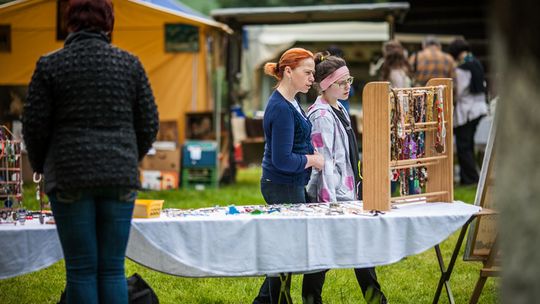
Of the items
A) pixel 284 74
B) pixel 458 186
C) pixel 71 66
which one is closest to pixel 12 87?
pixel 458 186

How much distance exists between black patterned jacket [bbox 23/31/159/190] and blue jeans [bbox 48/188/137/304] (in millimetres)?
75

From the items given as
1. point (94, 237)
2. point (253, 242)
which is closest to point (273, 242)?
point (253, 242)

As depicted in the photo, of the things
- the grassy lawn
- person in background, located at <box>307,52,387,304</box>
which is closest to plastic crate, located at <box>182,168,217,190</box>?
the grassy lawn

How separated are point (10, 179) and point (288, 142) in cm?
143

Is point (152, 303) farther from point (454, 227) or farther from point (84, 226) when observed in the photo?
point (454, 227)

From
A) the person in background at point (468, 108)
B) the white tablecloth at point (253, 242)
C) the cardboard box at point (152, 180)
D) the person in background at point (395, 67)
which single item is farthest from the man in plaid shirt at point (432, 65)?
the white tablecloth at point (253, 242)

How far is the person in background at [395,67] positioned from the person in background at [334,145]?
4526 millimetres

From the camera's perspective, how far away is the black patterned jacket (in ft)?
10.8

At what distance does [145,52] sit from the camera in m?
11.1

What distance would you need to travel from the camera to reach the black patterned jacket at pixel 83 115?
3283mm

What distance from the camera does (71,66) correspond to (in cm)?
331

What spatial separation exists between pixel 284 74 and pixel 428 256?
9.34ft

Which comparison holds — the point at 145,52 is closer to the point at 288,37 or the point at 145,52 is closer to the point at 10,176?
the point at 288,37

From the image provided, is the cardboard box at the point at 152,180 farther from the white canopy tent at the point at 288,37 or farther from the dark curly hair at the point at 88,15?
the dark curly hair at the point at 88,15
